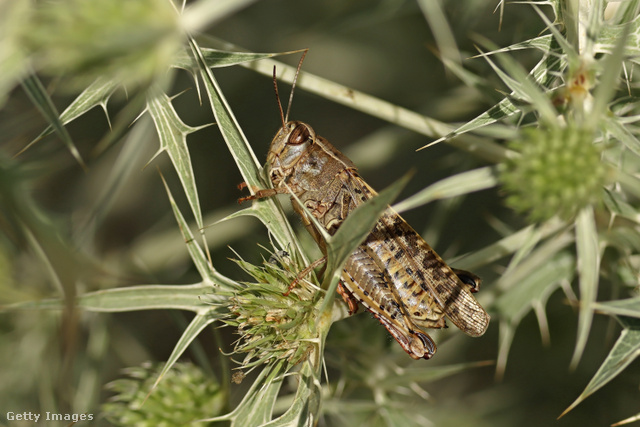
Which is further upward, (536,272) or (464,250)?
(464,250)

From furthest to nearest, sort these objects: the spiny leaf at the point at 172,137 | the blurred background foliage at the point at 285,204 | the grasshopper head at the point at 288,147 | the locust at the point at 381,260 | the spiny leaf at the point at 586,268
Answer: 1. the grasshopper head at the point at 288,147
2. the locust at the point at 381,260
3. the spiny leaf at the point at 172,137
4. the blurred background foliage at the point at 285,204
5. the spiny leaf at the point at 586,268

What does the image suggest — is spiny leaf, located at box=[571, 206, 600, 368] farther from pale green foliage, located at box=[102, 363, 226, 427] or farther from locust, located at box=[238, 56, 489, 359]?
pale green foliage, located at box=[102, 363, 226, 427]

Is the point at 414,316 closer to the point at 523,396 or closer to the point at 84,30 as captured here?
the point at 84,30

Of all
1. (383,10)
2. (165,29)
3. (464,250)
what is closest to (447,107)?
(383,10)

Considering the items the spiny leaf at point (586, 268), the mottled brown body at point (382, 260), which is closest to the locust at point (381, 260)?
the mottled brown body at point (382, 260)

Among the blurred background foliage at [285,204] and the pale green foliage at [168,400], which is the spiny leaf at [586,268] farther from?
the pale green foliage at [168,400]

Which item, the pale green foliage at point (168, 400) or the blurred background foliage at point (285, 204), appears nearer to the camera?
the blurred background foliage at point (285, 204)

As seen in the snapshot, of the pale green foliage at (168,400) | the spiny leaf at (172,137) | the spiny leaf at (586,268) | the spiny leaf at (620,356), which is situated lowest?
the spiny leaf at (620,356)

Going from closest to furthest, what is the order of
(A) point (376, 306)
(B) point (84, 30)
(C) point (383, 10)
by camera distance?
(B) point (84, 30) → (A) point (376, 306) → (C) point (383, 10)

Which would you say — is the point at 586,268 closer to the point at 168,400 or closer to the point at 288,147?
the point at 288,147
